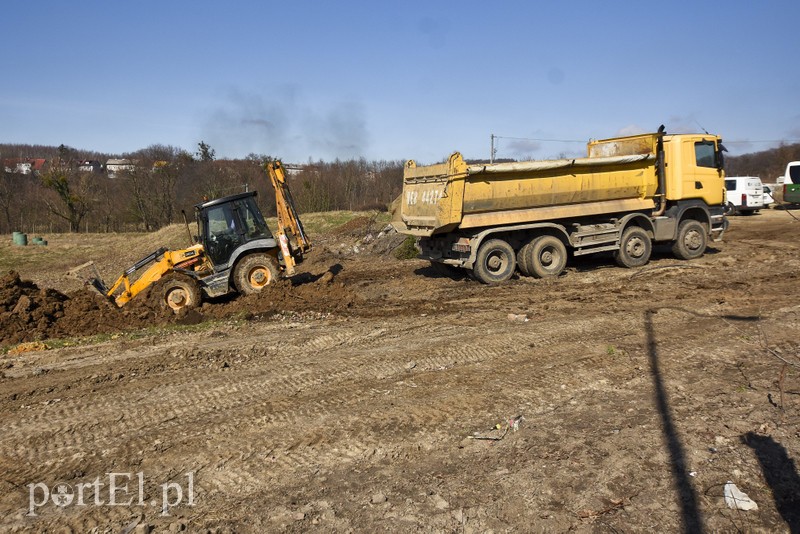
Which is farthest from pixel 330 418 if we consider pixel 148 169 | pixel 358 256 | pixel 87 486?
pixel 148 169

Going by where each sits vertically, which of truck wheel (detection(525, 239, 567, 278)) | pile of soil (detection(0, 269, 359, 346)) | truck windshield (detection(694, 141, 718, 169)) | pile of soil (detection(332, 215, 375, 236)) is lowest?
pile of soil (detection(0, 269, 359, 346))

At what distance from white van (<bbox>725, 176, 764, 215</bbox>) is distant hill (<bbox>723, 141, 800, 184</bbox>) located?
3011 centimetres

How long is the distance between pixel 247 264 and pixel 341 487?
8270 millimetres

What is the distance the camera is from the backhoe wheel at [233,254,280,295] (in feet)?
38.8

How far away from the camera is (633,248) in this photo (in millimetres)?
13391

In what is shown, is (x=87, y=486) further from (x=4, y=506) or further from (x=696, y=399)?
(x=696, y=399)

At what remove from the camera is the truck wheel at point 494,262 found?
1198 centimetres

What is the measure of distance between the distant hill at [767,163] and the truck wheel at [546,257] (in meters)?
47.5

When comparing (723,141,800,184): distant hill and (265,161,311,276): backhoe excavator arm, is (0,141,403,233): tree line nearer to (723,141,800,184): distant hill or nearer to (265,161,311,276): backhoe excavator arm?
(265,161,311,276): backhoe excavator arm

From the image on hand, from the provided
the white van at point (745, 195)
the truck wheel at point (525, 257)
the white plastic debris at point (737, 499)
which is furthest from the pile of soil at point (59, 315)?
the white van at point (745, 195)

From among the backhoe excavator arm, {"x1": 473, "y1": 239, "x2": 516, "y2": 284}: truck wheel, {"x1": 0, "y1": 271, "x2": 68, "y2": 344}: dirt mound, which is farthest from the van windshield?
{"x1": 0, "y1": 271, "x2": 68, "y2": 344}: dirt mound

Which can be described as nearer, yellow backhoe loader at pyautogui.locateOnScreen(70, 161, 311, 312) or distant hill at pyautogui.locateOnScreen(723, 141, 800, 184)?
yellow backhoe loader at pyautogui.locateOnScreen(70, 161, 311, 312)

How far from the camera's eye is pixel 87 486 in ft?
14.1

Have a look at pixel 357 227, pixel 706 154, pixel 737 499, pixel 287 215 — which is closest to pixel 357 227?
pixel 357 227
